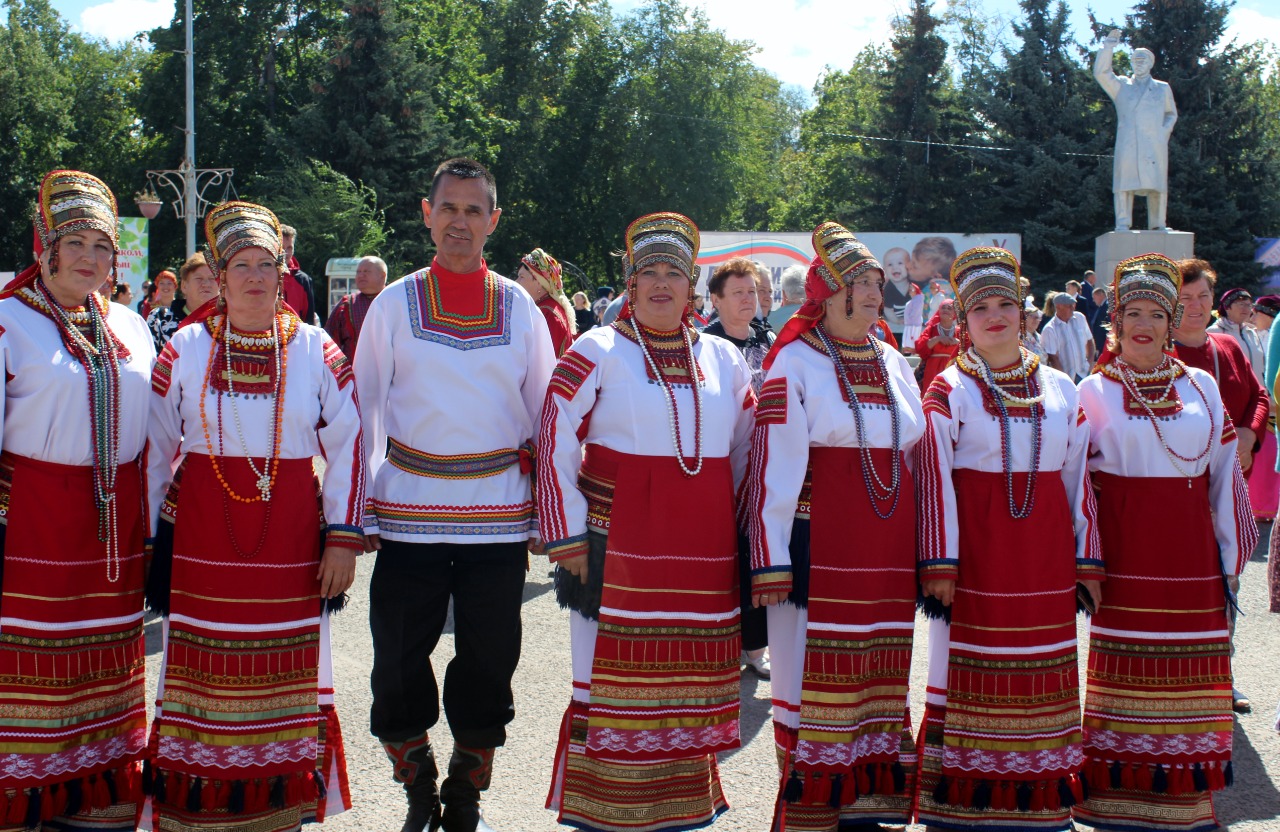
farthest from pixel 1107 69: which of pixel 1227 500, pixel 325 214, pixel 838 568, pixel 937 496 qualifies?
pixel 838 568

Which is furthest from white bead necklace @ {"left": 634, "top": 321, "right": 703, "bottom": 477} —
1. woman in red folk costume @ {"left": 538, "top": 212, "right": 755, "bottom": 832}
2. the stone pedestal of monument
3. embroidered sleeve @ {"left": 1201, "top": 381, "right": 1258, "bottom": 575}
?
the stone pedestal of monument

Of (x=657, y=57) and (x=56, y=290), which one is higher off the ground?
(x=657, y=57)

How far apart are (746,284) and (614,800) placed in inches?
114

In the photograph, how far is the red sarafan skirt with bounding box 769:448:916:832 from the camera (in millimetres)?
3918

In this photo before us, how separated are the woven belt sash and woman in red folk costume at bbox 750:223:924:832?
843mm

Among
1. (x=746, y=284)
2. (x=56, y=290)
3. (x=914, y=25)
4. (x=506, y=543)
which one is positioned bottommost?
(x=506, y=543)

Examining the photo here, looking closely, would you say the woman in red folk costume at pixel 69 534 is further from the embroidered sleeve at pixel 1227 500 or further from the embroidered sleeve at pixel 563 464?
the embroidered sleeve at pixel 1227 500

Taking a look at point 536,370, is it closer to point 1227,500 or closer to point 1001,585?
point 1001,585

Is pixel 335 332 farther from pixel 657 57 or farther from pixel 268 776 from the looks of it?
pixel 657 57

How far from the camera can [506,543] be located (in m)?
3.94

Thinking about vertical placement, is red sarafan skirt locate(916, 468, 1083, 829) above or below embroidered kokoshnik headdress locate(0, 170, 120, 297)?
below

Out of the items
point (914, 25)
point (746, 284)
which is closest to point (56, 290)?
point (746, 284)

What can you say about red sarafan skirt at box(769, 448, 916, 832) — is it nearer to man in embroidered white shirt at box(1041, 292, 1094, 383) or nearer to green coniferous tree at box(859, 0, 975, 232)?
man in embroidered white shirt at box(1041, 292, 1094, 383)

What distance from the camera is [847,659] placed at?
3.94 metres
